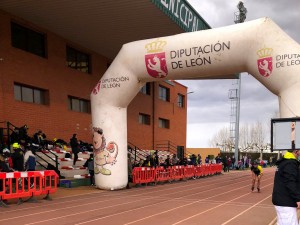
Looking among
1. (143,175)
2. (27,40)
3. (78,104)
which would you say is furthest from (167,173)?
(27,40)

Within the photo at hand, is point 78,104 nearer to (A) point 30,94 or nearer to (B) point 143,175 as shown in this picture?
(A) point 30,94

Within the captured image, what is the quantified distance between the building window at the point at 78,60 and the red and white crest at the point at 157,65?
9.61m

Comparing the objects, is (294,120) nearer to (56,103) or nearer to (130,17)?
(130,17)

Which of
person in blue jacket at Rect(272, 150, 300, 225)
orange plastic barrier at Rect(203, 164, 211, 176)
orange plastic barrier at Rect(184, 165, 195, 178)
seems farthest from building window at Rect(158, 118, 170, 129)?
person in blue jacket at Rect(272, 150, 300, 225)

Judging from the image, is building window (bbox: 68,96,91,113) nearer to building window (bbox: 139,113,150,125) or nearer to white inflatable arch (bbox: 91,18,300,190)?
white inflatable arch (bbox: 91,18,300,190)

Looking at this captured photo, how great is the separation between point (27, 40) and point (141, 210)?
12.3m

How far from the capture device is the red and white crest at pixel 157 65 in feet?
41.5

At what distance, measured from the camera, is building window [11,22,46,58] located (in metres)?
17.4

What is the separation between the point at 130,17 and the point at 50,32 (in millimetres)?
5037

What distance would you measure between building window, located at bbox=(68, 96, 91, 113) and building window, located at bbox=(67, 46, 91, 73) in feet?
6.48

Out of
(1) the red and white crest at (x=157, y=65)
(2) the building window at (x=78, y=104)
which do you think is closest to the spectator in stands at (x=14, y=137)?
(2) the building window at (x=78, y=104)

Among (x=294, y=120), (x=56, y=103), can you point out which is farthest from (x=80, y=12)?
(x=294, y=120)

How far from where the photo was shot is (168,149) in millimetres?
33188

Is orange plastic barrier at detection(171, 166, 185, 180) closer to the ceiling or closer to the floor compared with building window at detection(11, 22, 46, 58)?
closer to the floor
